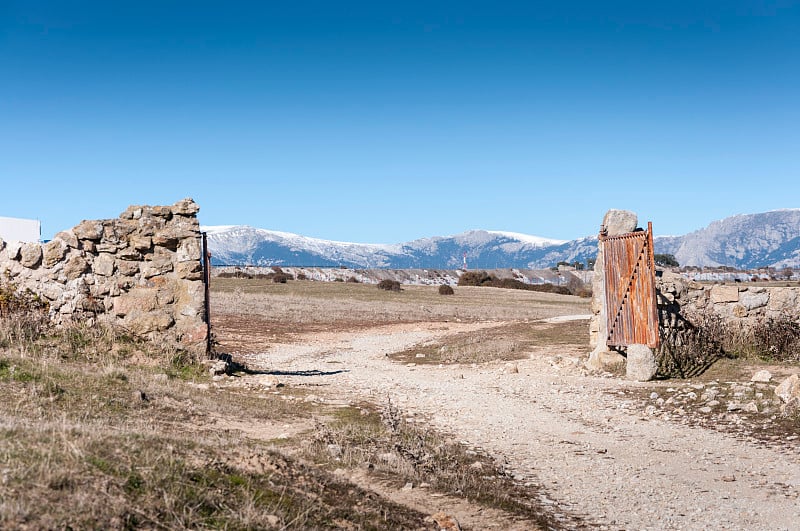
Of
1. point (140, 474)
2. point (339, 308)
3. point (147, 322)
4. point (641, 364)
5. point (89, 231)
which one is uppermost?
point (89, 231)

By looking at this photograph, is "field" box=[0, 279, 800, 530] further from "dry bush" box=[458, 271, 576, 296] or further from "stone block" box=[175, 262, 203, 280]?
"dry bush" box=[458, 271, 576, 296]

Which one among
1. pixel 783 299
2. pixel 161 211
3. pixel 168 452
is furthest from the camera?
pixel 783 299

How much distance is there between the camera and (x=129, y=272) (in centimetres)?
1375

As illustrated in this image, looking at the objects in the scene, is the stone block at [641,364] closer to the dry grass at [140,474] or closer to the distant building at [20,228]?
the dry grass at [140,474]

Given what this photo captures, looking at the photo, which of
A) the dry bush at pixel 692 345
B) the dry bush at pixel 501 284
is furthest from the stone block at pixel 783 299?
the dry bush at pixel 501 284

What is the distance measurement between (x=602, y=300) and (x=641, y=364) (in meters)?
3.00

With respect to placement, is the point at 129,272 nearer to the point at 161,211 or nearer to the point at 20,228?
the point at 161,211

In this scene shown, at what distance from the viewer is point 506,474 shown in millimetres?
7516

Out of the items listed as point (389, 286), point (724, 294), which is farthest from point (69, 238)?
point (389, 286)

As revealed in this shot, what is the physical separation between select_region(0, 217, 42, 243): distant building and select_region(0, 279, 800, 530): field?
4.48 meters

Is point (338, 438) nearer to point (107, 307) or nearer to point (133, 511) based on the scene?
point (133, 511)

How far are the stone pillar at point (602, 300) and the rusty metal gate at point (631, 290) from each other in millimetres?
221

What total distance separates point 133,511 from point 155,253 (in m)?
10.6

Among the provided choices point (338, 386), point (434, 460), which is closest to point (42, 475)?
point (434, 460)
